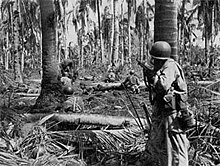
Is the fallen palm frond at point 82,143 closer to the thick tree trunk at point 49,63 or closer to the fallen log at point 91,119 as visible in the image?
the fallen log at point 91,119

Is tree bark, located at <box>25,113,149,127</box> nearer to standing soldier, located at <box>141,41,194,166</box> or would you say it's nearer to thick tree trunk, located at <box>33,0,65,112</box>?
thick tree trunk, located at <box>33,0,65,112</box>

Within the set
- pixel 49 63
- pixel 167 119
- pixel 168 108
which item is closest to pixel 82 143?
pixel 167 119

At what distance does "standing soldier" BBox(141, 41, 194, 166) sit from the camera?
4109 millimetres


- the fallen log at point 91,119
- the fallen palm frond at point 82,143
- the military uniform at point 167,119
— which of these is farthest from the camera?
the fallen log at point 91,119

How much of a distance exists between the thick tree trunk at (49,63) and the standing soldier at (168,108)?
4.63 metres

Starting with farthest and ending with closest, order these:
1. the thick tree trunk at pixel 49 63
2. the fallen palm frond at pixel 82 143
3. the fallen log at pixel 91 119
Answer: the thick tree trunk at pixel 49 63 → the fallen log at pixel 91 119 → the fallen palm frond at pixel 82 143

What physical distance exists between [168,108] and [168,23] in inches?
57.7

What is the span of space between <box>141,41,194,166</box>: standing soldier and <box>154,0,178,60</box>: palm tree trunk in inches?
33.3

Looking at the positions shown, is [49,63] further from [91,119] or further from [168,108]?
[168,108]

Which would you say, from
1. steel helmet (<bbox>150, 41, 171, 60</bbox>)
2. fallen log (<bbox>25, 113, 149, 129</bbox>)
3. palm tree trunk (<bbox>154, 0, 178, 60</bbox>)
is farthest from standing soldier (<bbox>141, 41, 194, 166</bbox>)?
fallen log (<bbox>25, 113, 149, 129</bbox>)

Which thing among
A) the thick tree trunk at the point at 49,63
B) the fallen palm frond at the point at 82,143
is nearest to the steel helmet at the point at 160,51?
the fallen palm frond at the point at 82,143

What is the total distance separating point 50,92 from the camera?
873cm

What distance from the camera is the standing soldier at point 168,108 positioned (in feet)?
13.5

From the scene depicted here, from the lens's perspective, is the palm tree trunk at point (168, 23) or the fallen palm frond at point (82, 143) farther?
the fallen palm frond at point (82, 143)
